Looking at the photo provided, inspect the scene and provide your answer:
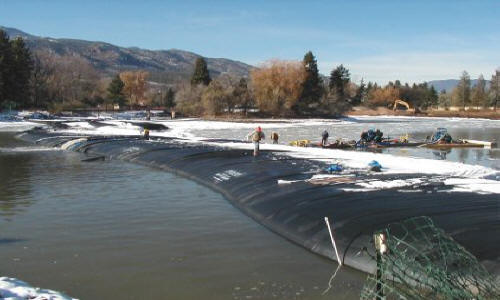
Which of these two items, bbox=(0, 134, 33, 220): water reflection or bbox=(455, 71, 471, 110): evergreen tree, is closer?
bbox=(0, 134, 33, 220): water reflection

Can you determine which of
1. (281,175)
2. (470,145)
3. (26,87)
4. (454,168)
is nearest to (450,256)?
(281,175)

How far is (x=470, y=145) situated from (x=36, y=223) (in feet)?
107

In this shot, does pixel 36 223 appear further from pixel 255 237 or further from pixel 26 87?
pixel 26 87

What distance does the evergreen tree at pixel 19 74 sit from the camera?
74.9 meters

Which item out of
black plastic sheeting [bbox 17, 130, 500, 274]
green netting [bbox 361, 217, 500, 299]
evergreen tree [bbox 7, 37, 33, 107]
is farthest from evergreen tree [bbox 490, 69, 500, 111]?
green netting [bbox 361, 217, 500, 299]

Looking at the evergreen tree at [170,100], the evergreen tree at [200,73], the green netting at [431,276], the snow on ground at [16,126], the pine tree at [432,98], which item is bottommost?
the snow on ground at [16,126]

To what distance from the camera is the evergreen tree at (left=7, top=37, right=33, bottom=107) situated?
246 ft

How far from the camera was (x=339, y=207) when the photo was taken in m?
12.9

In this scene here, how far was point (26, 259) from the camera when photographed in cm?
1017

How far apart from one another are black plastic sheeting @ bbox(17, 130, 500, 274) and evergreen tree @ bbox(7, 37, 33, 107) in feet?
204

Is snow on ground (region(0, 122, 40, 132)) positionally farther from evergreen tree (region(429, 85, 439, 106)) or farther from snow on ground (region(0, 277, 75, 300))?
evergreen tree (region(429, 85, 439, 106))

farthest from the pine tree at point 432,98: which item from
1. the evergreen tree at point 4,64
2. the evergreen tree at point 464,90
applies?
the evergreen tree at point 4,64

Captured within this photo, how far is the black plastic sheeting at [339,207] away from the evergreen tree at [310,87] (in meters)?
78.5

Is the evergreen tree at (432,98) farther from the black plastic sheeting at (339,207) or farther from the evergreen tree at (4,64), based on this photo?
the black plastic sheeting at (339,207)
